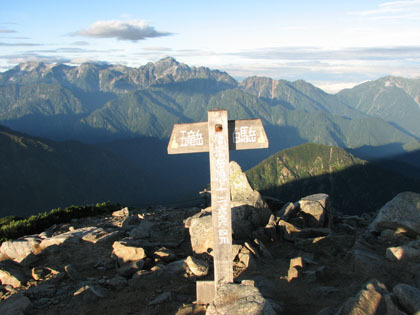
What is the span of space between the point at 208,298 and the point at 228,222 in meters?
2.49

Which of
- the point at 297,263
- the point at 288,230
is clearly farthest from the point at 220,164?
the point at 288,230

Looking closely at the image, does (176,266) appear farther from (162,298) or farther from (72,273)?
(72,273)

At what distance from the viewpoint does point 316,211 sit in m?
19.1

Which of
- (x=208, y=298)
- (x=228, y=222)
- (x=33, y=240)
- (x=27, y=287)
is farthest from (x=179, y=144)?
(x=33, y=240)

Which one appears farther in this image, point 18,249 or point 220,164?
point 18,249

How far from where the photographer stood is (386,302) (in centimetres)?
812

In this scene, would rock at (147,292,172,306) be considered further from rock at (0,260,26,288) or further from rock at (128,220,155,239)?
rock at (128,220,155,239)

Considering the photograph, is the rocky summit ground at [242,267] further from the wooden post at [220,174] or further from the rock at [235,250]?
the wooden post at [220,174]

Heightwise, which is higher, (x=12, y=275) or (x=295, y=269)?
(x=295, y=269)

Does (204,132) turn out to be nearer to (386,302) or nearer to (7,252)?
(386,302)

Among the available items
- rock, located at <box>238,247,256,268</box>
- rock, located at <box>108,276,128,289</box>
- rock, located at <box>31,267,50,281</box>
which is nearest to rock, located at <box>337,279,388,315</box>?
rock, located at <box>238,247,256,268</box>

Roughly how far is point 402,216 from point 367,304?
33.4ft

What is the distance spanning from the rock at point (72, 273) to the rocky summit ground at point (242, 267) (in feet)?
0.12

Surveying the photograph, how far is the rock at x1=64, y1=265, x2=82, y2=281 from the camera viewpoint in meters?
13.5
